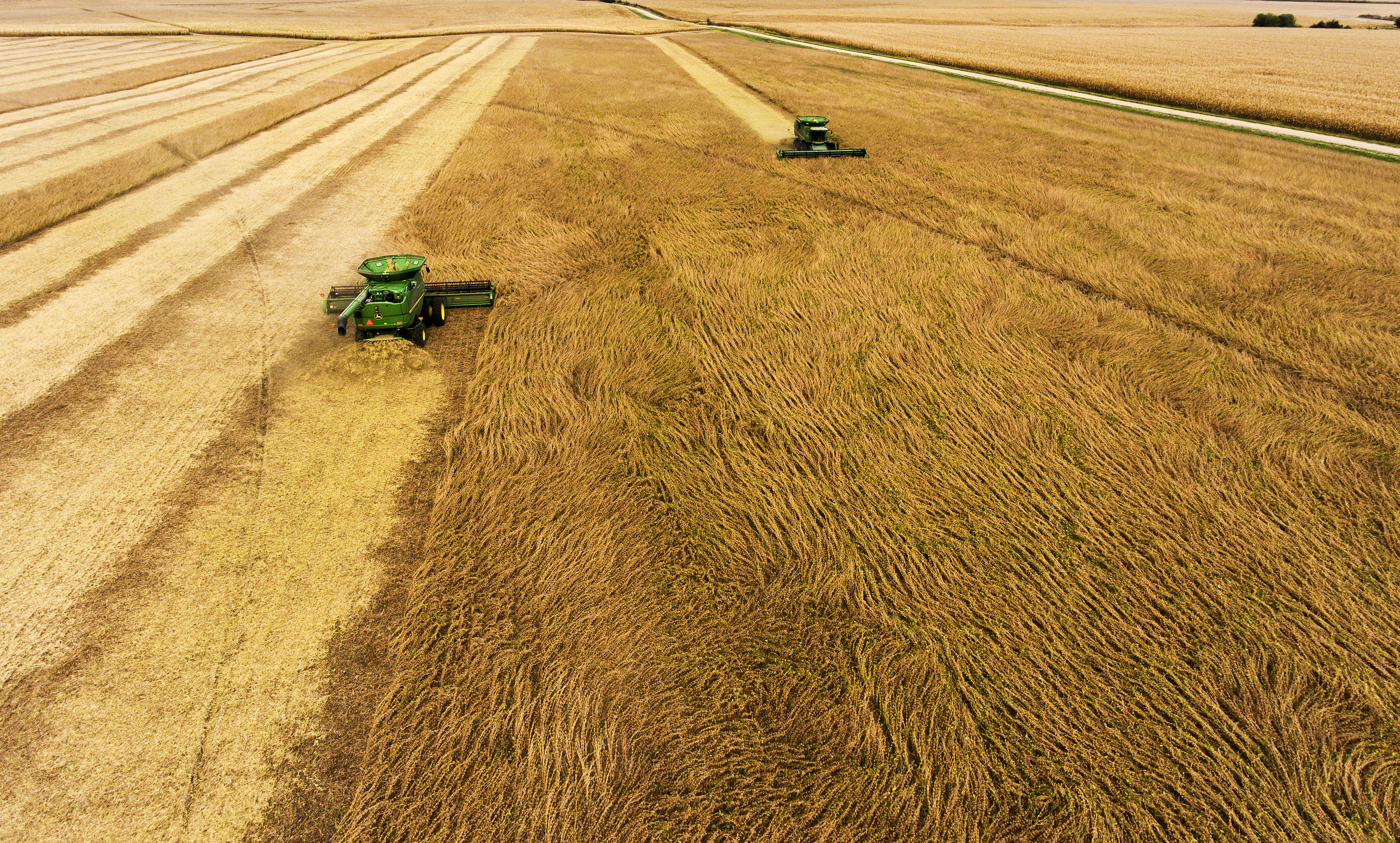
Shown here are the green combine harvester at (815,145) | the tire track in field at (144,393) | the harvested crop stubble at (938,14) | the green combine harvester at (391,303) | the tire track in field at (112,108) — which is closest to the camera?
the tire track in field at (144,393)

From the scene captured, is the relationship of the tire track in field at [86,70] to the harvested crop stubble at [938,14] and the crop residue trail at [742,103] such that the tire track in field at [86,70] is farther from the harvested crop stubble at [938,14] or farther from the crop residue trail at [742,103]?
the harvested crop stubble at [938,14]

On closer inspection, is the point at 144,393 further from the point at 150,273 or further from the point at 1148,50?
the point at 1148,50

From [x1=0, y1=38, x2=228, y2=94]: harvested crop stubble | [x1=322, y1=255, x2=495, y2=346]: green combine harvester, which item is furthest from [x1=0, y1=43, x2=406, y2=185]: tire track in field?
[x1=322, y1=255, x2=495, y2=346]: green combine harvester

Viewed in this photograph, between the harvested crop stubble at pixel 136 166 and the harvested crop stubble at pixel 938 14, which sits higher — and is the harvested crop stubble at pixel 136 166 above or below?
below

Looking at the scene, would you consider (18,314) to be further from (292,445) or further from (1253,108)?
(1253,108)

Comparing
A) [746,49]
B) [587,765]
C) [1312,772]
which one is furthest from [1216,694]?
[746,49]

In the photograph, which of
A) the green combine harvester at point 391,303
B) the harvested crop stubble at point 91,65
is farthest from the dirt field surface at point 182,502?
the harvested crop stubble at point 91,65

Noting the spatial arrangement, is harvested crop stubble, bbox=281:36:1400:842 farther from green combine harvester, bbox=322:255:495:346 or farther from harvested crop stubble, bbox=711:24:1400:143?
harvested crop stubble, bbox=711:24:1400:143
